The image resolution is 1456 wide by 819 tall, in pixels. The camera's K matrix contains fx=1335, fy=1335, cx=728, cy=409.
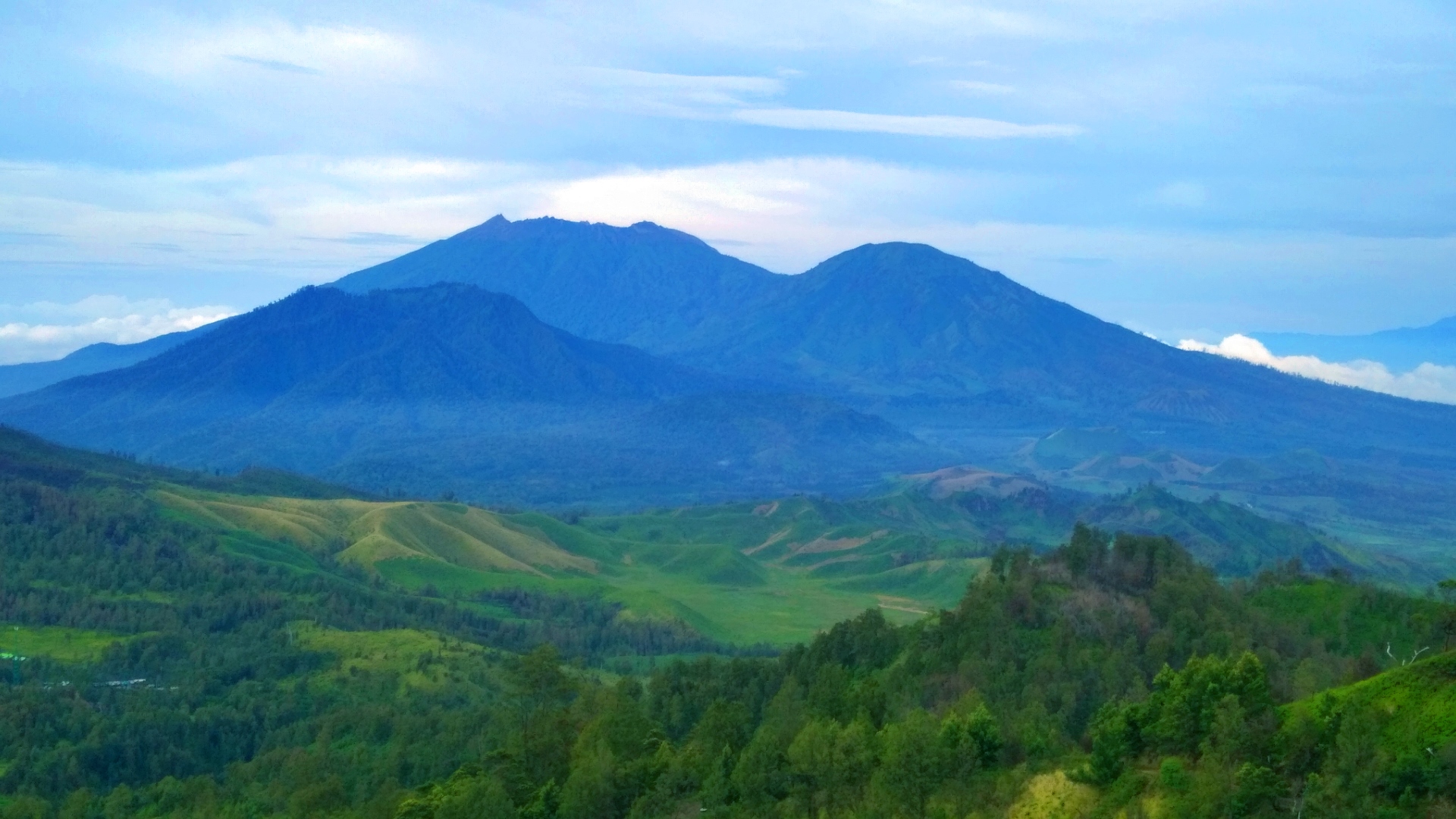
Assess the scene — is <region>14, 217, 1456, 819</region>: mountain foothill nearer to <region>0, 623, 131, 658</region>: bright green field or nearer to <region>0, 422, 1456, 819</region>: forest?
<region>0, 422, 1456, 819</region>: forest

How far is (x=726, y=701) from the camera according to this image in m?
53.6

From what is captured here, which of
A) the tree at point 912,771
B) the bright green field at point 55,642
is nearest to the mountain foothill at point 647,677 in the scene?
the tree at point 912,771

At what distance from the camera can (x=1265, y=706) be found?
3347 centimetres

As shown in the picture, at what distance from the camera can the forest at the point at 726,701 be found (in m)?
32.8

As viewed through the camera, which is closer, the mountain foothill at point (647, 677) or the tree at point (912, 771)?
the mountain foothill at point (647, 677)

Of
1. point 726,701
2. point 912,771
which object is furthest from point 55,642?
point 912,771

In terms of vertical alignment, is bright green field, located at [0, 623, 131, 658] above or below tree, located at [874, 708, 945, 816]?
below

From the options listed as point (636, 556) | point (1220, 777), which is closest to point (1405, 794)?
point (1220, 777)

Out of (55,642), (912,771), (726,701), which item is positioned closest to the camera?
(912,771)

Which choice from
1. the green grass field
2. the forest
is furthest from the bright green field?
the forest

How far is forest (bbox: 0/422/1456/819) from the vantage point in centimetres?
3281

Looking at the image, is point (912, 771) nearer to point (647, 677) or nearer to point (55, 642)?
point (647, 677)

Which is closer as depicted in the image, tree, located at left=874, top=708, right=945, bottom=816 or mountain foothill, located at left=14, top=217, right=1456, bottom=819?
mountain foothill, located at left=14, top=217, right=1456, bottom=819

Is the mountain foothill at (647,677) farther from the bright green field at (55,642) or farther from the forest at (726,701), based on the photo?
the bright green field at (55,642)
